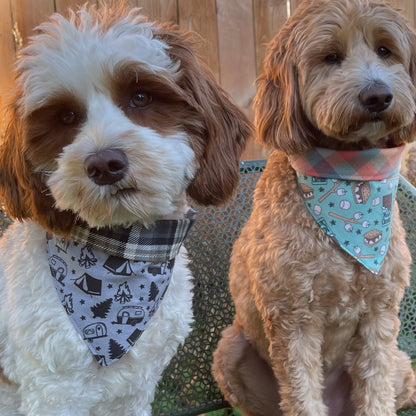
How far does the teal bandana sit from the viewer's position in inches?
67.1

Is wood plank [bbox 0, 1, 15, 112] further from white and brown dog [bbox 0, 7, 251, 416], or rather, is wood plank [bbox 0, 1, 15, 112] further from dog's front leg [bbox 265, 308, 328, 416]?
dog's front leg [bbox 265, 308, 328, 416]

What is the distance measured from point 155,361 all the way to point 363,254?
70 centimetres

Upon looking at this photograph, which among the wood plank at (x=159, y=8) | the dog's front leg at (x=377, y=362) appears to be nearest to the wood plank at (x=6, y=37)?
the wood plank at (x=159, y=8)

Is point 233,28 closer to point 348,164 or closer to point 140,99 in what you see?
point 348,164

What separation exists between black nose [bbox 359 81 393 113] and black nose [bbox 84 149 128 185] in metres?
0.75

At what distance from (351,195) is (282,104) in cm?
36

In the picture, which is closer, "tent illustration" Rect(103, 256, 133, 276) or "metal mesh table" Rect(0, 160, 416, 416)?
"tent illustration" Rect(103, 256, 133, 276)

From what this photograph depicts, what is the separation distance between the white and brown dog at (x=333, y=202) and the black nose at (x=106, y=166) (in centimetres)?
64

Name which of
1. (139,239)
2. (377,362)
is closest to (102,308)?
(139,239)

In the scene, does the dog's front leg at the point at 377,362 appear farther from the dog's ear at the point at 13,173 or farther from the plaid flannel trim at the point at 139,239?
the dog's ear at the point at 13,173

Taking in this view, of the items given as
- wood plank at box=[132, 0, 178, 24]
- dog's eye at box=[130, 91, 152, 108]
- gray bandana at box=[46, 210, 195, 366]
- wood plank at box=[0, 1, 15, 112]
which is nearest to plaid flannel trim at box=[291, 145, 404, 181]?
gray bandana at box=[46, 210, 195, 366]

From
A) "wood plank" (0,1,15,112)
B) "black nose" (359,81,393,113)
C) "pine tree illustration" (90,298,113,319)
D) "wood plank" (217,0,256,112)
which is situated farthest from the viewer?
"wood plank" (217,0,256,112)

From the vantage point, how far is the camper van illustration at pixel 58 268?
1.38 m

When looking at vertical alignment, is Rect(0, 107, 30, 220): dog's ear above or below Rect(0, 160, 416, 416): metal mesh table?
above
